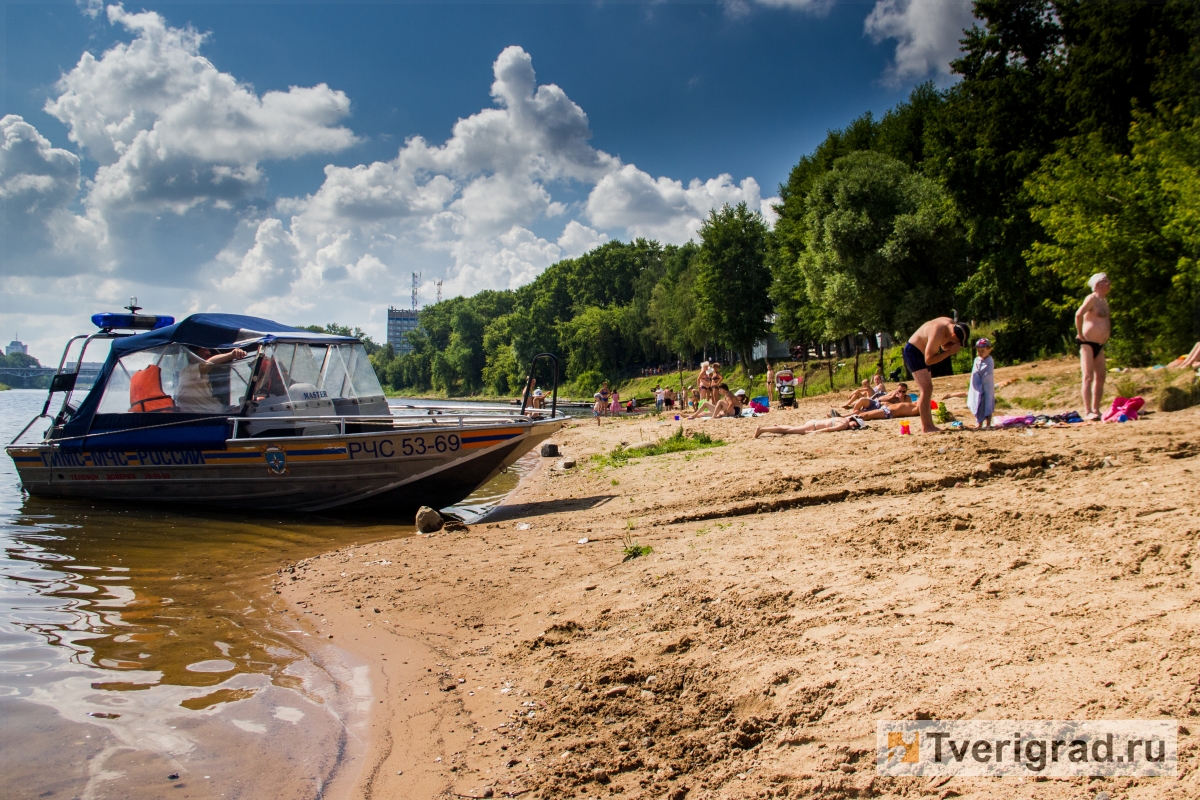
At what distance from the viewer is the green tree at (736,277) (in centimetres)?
5169

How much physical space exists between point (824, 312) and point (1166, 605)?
114 feet

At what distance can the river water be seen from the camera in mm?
3361

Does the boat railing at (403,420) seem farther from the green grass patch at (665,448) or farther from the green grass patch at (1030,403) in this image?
the green grass patch at (1030,403)

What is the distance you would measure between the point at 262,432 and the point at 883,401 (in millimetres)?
11332

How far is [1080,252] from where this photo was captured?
17891mm

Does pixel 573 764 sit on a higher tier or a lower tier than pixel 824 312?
lower

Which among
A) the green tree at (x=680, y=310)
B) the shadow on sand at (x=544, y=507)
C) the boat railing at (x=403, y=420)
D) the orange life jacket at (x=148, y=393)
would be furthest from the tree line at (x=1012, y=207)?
the orange life jacket at (x=148, y=393)

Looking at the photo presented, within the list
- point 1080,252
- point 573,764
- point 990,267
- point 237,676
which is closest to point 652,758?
point 573,764

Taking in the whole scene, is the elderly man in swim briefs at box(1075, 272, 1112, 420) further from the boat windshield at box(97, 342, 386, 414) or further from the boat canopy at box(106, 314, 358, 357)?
the boat canopy at box(106, 314, 358, 357)

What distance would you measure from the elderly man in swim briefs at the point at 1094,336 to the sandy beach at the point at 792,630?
1.98m

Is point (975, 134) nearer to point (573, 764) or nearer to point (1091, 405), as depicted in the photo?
point (1091, 405)

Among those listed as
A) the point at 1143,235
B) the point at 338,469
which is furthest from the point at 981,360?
the point at 1143,235

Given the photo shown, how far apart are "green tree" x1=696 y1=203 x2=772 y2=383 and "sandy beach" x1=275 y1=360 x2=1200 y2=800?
147 ft

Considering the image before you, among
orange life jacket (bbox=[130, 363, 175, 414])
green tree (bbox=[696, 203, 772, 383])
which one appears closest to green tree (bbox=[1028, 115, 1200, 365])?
orange life jacket (bbox=[130, 363, 175, 414])
